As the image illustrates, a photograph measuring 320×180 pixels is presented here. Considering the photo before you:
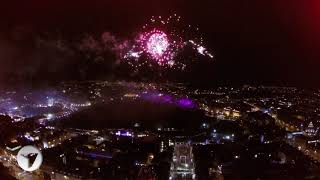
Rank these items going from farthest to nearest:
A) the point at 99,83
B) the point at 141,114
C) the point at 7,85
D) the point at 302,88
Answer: the point at 302,88, the point at 99,83, the point at 7,85, the point at 141,114

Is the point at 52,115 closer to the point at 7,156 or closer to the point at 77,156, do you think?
the point at 77,156

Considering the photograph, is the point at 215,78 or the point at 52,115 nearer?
the point at 52,115

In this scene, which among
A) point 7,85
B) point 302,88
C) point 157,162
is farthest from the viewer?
point 302,88

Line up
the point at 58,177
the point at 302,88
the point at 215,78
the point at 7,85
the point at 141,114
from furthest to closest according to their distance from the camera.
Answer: the point at 215,78 → the point at 302,88 → the point at 7,85 → the point at 141,114 → the point at 58,177

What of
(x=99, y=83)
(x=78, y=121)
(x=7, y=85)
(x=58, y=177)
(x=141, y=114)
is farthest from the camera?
(x=99, y=83)

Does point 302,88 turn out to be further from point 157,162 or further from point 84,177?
point 84,177

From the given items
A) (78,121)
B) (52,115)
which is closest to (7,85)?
(52,115)

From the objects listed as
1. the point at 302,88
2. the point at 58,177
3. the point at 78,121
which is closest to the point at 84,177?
the point at 58,177

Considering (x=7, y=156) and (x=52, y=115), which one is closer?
(x=7, y=156)

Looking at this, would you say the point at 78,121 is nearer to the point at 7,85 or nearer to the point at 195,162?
the point at 195,162
